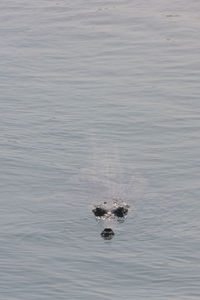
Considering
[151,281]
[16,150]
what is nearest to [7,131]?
[16,150]

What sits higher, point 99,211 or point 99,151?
point 99,151

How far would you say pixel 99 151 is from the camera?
22891mm

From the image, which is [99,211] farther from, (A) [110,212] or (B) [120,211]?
→ (B) [120,211]

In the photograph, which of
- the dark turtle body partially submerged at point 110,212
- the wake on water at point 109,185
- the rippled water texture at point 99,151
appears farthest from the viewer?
the wake on water at point 109,185

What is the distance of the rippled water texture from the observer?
1741cm

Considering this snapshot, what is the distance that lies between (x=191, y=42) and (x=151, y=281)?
15.8 metres

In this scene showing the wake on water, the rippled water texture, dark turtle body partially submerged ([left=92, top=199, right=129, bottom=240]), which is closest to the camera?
the rippled water texture

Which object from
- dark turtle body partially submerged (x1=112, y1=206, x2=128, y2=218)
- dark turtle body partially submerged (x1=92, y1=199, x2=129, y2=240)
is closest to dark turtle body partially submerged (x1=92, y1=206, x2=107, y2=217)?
dark turtle body partially submerged (x1=92, y1=199, x2=129, y2=240)

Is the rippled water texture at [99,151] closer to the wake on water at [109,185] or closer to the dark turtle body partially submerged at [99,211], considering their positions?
the wake on water at [109,185]

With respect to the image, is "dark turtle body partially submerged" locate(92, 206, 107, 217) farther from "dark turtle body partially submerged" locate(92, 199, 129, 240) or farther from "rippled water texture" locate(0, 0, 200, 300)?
"rippled water texture" locate(0, 0, 200, 300)

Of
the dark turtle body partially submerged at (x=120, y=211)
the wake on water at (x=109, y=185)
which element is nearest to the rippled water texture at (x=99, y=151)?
the wake on water at (x=109, y=185)

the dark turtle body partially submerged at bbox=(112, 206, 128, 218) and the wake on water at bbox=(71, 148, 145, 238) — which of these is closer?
the dark turtle body partially submerged at bbox=(112, 206, 128, 218)

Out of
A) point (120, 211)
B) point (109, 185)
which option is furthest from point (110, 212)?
point (109, 185)

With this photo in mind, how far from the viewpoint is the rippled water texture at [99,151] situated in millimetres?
17406
